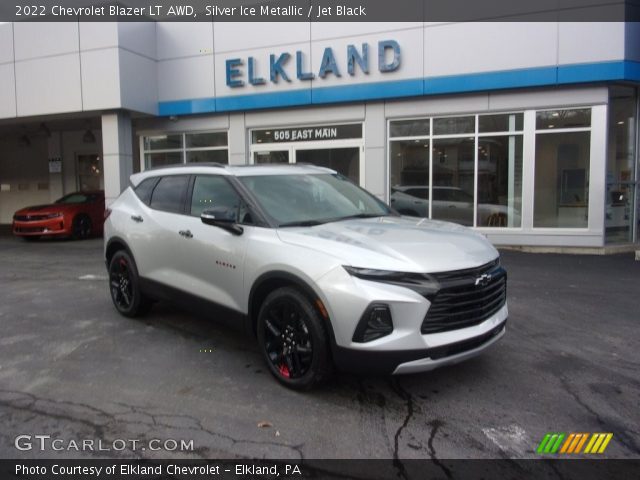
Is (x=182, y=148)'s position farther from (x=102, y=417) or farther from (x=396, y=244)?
(x=396, y=244)

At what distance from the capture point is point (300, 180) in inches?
204

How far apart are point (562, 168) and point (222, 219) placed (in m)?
9.45

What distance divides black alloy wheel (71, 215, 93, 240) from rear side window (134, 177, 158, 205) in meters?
9.58

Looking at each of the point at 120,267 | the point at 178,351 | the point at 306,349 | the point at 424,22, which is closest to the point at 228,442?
the point at 306,349

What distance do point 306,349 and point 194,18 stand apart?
12.9 m

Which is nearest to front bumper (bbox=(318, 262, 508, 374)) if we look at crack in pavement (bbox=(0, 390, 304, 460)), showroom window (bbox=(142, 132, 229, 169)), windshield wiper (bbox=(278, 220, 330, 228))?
crack in pavement (bbox=(0, 390, 304, 460))

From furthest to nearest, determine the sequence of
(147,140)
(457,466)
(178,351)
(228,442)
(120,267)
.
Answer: (147,140) < (120,267) < (178,351) < (228,442) < (457,466)

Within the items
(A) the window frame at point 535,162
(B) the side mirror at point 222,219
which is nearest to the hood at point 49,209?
(B) the side mirror at point 222,219

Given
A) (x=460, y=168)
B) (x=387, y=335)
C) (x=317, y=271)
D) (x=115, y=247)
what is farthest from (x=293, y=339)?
(x=460, y=168)

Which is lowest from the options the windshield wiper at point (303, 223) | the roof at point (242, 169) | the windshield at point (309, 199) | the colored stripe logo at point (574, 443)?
the colored stripe logo at point (574, 443)

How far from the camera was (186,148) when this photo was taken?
15141 millimetres

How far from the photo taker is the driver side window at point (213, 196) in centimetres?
475

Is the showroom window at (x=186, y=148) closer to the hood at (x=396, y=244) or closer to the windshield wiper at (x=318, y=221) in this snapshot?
the windshield wiper at (x=318, y=221)

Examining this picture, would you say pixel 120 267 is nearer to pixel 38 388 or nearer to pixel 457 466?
pixel 38 388
